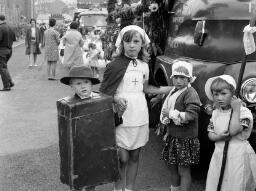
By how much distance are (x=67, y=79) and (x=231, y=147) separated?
1337 mm

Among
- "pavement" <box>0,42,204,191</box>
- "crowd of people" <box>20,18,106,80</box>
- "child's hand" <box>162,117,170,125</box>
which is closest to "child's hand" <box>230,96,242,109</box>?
"child's hand" <box>162,117,170,125</box>

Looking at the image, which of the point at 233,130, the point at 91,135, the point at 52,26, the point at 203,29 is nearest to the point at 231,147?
the point at 233,130

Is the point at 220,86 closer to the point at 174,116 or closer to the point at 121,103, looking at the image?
the point at 174,116

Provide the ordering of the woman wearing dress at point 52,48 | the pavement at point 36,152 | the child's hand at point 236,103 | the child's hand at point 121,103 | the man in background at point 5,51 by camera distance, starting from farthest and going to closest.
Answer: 1. the woman wearing dress at point 52,48
2. the man in background at point 5,51
3. the pavement at point 36,152
4. the child's hand at point 121,103
5. the child's hand at point 236,103

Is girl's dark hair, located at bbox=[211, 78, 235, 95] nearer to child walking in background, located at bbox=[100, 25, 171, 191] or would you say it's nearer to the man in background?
child walking in background, located at bbox=[100, 25, 171, 191]

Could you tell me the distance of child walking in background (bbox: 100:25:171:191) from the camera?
3.90 metres

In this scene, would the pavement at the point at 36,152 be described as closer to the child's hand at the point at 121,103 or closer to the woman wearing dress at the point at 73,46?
the child's hand at the point at 121,103

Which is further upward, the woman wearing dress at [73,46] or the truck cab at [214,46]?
the truck cab at [214,46]

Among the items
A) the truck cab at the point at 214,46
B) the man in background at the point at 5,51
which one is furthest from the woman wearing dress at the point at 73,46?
the truck cab at the point at 214,46

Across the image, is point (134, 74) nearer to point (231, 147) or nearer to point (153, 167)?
point (231, 147)

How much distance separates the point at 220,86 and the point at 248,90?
50cm

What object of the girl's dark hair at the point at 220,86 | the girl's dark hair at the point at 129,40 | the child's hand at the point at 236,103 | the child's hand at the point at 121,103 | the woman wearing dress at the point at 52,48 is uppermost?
the girl's dark hair at the point at 129,40

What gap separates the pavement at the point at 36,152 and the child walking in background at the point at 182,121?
2.18ft

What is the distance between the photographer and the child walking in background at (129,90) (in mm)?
3900
